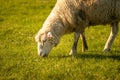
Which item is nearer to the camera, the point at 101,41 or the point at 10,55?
the point at 10,55

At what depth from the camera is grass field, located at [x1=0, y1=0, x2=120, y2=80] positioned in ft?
27.0

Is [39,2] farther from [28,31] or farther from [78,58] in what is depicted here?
[78,58]

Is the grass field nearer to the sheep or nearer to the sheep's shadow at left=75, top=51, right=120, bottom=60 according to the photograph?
the sheep's shadow at left=75, top=51, right=120, bottom=60

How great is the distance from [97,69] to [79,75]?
571mm

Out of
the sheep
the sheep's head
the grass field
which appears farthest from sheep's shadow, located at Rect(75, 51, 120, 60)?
the sheep's head

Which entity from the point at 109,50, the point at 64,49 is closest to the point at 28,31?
the point at 64,49

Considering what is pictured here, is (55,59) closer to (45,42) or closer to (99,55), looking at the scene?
(45,42)

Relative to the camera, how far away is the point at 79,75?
8.10 m

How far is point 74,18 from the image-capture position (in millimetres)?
9180

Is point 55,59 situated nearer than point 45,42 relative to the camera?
No

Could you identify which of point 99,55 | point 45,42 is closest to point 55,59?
point 45,42

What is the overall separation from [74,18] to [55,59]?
51.6 inches

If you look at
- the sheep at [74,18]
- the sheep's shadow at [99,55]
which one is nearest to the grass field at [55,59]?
the sheep's shadow at [99,55]

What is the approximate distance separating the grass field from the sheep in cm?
59
